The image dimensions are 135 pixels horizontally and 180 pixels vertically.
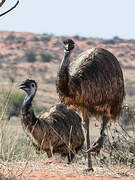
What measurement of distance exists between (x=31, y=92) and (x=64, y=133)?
0.99 m

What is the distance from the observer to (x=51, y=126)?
31.2ft

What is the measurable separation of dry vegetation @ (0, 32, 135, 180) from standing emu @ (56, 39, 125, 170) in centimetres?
49

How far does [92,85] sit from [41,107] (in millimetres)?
13418

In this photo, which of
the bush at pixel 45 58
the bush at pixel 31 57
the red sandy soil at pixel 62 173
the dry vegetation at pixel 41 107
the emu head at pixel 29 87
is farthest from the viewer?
the bush at pixel 31 57

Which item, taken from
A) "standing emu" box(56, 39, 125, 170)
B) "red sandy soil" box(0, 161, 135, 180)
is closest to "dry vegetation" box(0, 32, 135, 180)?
"red sandy soil" box(0, 161, 135, 180)

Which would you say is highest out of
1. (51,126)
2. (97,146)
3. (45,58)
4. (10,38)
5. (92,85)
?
(92,85)

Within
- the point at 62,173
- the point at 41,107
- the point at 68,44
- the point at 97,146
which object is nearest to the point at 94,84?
the point at 68,44

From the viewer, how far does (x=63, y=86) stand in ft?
22.7

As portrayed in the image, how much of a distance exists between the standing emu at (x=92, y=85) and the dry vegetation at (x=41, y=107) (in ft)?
1.60

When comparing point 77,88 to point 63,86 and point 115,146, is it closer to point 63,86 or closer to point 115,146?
point 63,86

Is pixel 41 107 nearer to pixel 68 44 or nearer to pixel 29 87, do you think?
pixel 29 87

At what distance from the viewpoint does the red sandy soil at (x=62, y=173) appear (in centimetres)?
667

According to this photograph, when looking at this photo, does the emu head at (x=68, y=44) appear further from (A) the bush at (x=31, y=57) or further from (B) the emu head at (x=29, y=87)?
(A) the bush at (x=31, y=57)

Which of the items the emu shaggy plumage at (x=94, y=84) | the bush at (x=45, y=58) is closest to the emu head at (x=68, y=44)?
the emu shaggy plumage at (x=94, y=84)
